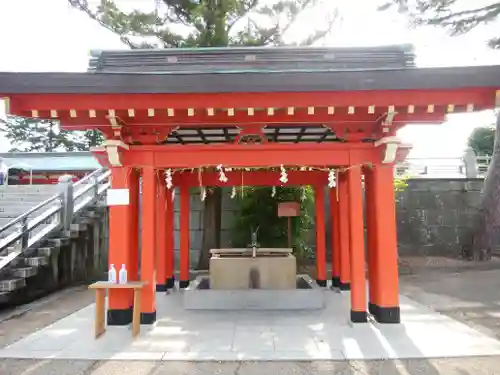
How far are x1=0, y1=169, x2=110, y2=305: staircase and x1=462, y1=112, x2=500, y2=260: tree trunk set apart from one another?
12.1 m

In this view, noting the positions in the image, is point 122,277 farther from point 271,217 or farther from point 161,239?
point 271,217

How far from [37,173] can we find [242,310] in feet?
59.0

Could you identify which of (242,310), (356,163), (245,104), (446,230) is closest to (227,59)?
(245,104)

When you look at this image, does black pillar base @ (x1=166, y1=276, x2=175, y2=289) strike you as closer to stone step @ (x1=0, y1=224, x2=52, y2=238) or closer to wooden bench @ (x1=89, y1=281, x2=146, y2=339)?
wooden bench @ (x1=89, y1=281, x2=146, y2=339)

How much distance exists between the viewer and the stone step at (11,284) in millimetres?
6718

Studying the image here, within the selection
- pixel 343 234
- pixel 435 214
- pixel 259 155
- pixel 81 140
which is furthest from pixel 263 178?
pixel 81 140

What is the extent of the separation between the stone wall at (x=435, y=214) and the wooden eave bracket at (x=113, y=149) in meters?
8.92

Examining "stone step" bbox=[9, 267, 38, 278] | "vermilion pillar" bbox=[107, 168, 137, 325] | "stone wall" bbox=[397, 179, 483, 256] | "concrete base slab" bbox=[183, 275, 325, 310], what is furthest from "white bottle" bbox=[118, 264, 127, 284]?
"stone wall" bbox=[397, 179, 483, 256]

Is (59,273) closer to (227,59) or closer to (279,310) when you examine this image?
(279,310)

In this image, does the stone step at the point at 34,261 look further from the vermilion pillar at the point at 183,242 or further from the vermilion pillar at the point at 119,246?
the vermilion pillar at the point at 119,246

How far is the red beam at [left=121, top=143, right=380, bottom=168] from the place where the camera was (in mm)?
5398

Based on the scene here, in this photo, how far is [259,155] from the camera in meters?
5.45

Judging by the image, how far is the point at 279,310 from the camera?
6.44 metres

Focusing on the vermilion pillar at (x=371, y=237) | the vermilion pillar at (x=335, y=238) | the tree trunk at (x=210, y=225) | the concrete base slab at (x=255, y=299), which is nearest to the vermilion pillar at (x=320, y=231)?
the vermilion pillar at (x=335, y=238)
